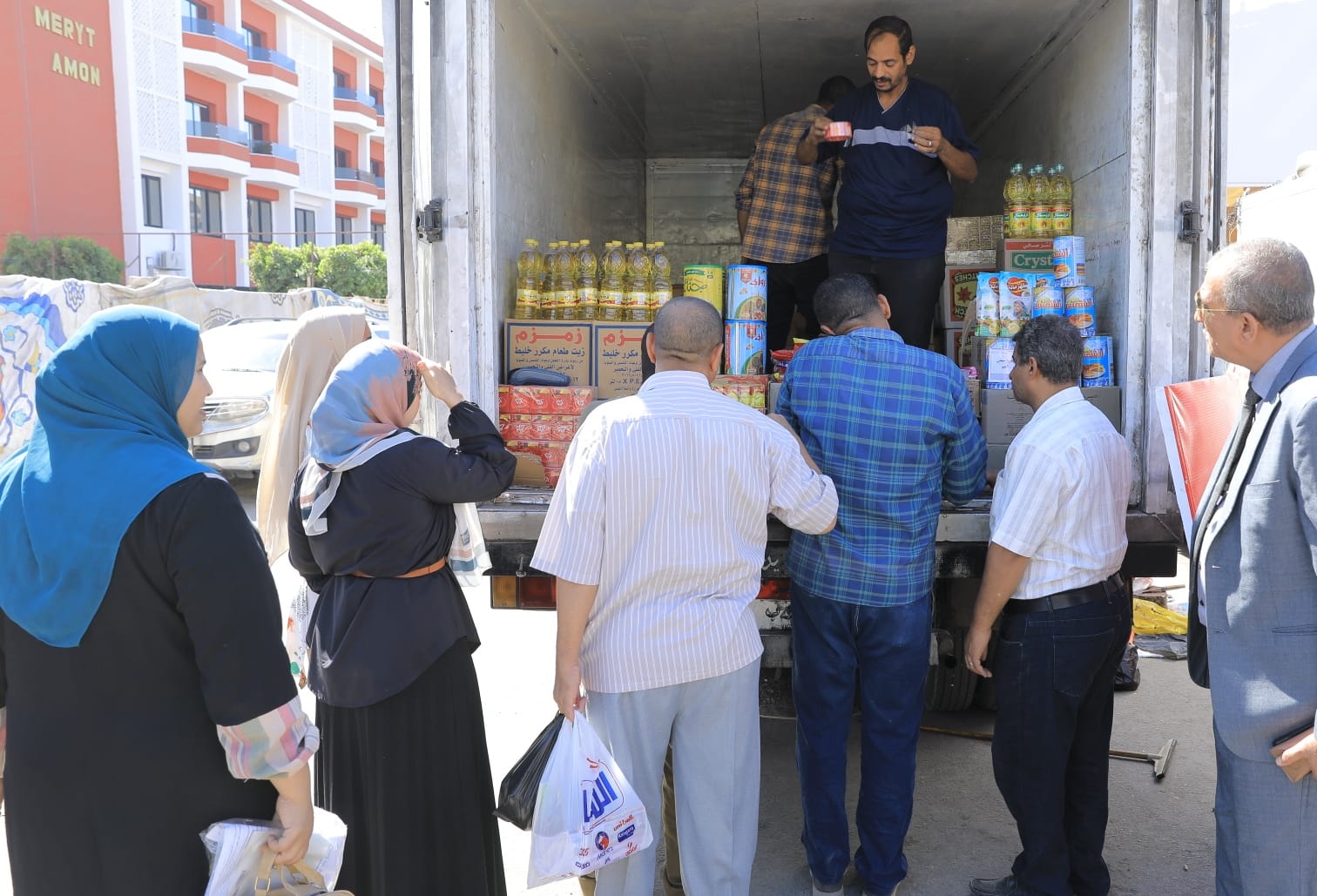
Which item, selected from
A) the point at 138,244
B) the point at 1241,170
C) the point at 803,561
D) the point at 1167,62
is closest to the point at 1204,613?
the point at 803,561

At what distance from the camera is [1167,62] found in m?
3.24

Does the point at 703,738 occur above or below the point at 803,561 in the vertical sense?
below

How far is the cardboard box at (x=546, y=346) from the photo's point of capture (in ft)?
12.6

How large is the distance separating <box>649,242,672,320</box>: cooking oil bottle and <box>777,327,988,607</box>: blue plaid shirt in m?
1.09

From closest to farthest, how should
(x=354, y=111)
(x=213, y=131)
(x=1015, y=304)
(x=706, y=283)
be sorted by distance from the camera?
(x=1015, y=304) < (x=706, y=283) < (x=213, y=131) < (x=354, y=111)

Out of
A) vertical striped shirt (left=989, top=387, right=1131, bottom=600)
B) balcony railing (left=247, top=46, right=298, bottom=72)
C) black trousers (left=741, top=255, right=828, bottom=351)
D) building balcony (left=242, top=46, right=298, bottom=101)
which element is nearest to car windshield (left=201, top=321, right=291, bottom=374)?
black trousers (left=741, top=255, right=828, bottom=351)

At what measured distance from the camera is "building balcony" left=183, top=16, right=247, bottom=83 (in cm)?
3747

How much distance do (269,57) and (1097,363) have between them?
45.1 m

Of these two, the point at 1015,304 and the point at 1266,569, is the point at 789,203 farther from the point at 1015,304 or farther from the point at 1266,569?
the point at 1266,569

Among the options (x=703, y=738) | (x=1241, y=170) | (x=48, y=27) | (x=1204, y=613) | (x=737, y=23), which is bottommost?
(x=703, y=738)

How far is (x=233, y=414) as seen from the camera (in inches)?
400

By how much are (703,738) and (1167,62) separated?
2.49m

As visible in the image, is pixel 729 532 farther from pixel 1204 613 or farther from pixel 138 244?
pixel 138 244

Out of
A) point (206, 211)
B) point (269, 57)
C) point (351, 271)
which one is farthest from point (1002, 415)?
point (269, 57)
